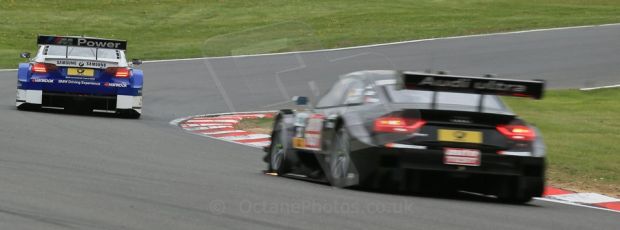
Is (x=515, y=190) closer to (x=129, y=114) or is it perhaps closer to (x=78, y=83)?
(x=78, y=83)

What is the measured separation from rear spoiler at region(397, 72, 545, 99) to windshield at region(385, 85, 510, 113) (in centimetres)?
31

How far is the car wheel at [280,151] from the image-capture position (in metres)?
12.8

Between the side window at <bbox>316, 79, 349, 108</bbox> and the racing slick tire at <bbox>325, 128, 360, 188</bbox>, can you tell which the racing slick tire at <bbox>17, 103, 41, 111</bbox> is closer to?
the side window at <bbox>316, 79, 349, 108</bbox>

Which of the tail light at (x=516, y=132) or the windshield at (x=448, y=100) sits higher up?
the windshield at (x=448, y=100)

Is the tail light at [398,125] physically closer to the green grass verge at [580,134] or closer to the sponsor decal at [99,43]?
the green grass verge at [580,134]

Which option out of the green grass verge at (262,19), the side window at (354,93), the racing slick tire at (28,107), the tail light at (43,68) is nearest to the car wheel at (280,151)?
the side window at (354,93)

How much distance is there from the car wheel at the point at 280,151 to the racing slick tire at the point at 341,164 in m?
1.16

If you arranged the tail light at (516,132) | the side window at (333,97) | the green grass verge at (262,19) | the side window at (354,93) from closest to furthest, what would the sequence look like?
the tail light at (516,132) → the side window at (354,93) → the side window at (333,97) → the green grass verge at (262,19)

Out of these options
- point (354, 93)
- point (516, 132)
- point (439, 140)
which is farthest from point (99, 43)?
point (516, 132)

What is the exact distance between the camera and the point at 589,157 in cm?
1631

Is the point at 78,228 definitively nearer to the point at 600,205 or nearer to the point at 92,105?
the point at 600,205

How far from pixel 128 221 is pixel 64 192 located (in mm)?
1686

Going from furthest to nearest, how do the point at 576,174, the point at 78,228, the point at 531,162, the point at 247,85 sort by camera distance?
the point at 247,85 < the point at 576,174 < the point at 531,162 < the point at 78,228

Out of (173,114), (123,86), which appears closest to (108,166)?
(123,86)
